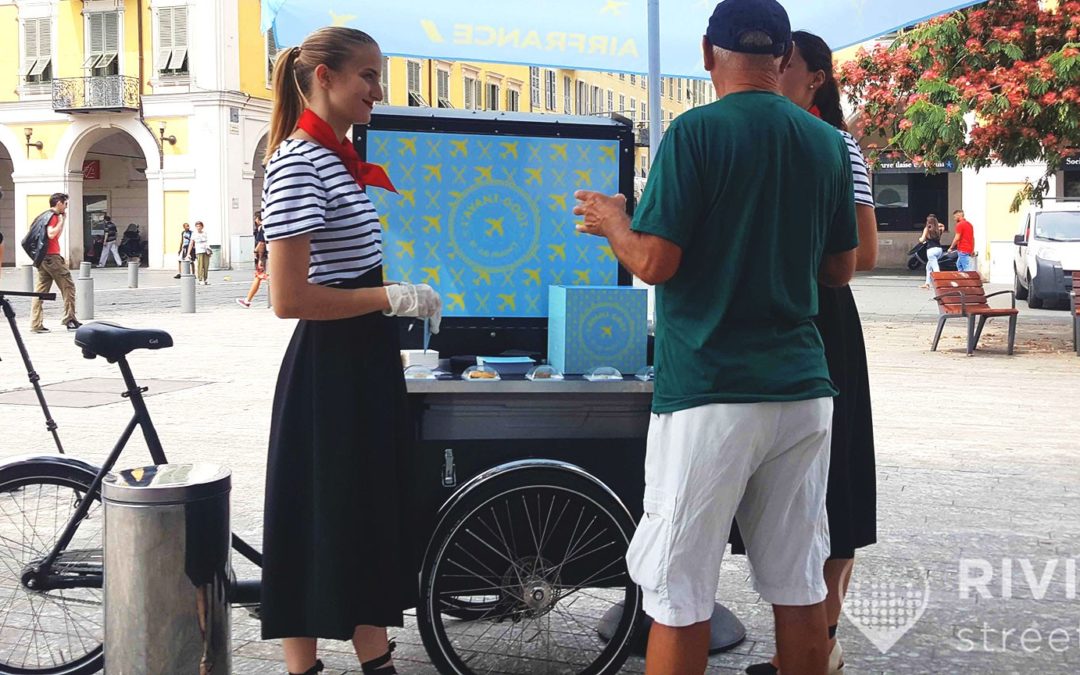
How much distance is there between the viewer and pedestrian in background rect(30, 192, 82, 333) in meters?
16.3

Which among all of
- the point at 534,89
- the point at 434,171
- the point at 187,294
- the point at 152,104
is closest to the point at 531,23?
the point at 434,171

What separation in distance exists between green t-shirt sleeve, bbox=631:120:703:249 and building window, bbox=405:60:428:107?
44.8 m

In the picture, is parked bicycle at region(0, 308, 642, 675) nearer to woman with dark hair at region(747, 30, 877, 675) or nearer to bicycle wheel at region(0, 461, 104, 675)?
bicycle wheel at region(0, 461, 104, 675)

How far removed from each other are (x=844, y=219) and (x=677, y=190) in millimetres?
590

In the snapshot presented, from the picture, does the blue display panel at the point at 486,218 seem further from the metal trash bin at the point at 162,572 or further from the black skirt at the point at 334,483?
the metal trash bin at the point at 162,572

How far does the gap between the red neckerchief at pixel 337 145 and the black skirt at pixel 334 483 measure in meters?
0.26

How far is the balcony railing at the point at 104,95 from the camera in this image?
39844 millimetres

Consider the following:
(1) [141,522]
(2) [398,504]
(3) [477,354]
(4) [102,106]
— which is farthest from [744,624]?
(4) [102,106]

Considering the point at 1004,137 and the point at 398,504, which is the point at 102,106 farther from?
the point at 398,504

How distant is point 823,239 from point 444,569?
1.49m

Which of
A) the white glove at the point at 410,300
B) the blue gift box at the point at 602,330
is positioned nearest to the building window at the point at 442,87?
the blue gift box at the point at 602,330

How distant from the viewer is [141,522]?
306 centimetres

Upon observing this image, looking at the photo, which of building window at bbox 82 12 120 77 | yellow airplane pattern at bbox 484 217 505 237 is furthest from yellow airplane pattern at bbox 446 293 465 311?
building window at bbox 82 12 120 77

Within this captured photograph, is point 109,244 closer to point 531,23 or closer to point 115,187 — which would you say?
point 115,187
